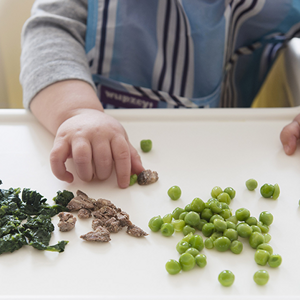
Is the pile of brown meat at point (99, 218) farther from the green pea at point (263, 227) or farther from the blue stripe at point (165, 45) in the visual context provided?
the blue stripe at point (165, 45)

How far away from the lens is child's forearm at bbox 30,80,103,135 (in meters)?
0.78

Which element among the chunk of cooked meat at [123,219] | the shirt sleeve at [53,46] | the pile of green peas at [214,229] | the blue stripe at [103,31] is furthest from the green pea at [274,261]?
the blue stripe at [103,31]

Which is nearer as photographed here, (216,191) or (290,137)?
(216,191)

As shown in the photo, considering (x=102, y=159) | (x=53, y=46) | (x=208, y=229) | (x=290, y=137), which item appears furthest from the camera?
(x=53, y=46)

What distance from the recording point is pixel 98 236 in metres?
0.52

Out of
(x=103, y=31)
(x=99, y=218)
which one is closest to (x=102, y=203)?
(x=99, y=218)

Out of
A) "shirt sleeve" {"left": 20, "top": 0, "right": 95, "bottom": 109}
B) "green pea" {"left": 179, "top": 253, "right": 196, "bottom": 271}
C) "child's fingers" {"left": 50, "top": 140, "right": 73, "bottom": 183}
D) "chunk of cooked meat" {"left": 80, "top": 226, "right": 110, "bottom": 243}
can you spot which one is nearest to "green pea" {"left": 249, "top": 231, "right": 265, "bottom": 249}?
"green pea" {"left": 179, "top": 253, "right": 196, "bottom": 271}

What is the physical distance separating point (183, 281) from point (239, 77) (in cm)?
92

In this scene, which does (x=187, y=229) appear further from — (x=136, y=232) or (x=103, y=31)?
(x=103, y=31)

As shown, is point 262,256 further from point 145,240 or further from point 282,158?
point 282,158

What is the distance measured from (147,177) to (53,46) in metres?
0.48

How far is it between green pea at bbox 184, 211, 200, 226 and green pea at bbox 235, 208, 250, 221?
7 centimetres

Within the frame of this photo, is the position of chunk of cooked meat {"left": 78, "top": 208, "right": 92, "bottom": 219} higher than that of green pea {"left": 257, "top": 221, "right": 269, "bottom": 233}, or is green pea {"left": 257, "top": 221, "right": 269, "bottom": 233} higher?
green pea {"left": 257, "top": 221, "right": 269, "bottom": 233}

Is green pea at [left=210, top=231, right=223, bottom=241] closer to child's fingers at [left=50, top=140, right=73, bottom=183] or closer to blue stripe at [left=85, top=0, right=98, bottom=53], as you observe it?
child's fingers at [left=50, top=140, right=73, bottom=183]
